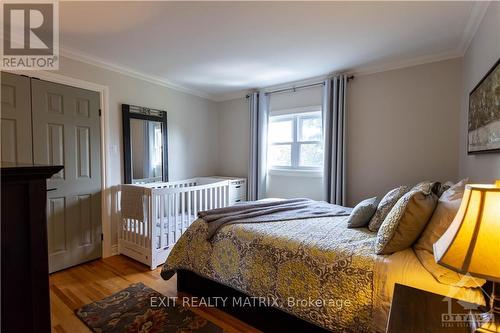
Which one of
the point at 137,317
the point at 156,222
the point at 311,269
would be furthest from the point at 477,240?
the point at 156,222

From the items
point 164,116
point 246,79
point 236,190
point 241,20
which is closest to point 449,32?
point 241,20

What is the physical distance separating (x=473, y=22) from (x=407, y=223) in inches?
75.6

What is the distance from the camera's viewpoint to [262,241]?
1868 millimetres

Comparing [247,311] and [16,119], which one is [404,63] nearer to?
[247,311]

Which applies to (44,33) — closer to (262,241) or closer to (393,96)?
(262,241)

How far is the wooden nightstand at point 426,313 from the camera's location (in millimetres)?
888

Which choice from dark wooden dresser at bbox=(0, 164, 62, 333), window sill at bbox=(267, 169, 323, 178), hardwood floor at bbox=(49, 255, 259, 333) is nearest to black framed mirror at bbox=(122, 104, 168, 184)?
hardwood floor at bbox=(49, 255, 259, 333)

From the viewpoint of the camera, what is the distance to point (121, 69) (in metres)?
3.19

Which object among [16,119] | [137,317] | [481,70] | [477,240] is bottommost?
[137,317]

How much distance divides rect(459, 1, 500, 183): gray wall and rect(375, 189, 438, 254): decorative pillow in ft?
1.84

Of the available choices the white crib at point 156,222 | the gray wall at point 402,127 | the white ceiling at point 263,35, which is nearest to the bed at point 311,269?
the white crib at point 156,222


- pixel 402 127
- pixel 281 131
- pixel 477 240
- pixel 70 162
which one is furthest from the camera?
pixel 281 131

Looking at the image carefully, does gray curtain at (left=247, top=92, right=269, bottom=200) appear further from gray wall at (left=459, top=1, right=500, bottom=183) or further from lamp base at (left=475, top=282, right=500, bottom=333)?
lamp base at (left=475, top=282, right=500, bottom=333)

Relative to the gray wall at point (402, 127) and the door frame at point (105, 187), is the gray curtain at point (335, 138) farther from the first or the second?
the door frame at point (105, 187)
